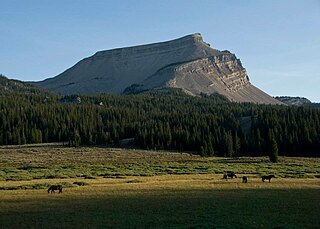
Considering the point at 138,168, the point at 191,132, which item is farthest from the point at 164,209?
the point at 191,132

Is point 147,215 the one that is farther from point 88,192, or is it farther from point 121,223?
point 88,192

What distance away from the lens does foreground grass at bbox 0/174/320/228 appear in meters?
22.5

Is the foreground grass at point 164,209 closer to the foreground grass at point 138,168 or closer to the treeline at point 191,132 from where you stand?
the foreground grass at point 138,168

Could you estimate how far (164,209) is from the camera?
1074 inches

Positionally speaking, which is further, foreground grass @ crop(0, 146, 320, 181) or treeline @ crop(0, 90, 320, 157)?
treeline @ crop(0, 90, 320, 157)

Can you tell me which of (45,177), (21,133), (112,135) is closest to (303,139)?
(112,135)

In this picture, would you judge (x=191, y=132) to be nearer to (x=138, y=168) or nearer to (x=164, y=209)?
(x=138, y=168)

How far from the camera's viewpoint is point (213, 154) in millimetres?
130125

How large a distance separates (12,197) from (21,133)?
145666 mm

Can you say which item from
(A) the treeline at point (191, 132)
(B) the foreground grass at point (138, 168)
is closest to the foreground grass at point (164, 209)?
(B) the foreground grass at point (138, 168)

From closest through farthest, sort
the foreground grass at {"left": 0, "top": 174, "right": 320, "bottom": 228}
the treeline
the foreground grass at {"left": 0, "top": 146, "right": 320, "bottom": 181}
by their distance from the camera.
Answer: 1. the foreground grass at {"left": 0, "top": 174, "right": 320, "bottom": 228}
2. the foreground grass at {"left": 0, "top": 146, "right": 320, "bottom": 181}
3. the treeline

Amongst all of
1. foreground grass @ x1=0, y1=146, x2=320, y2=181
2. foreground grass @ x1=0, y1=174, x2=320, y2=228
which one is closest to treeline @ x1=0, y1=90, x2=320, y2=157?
foreground grass @ x1=0, y1=146, x2=320, y2=181

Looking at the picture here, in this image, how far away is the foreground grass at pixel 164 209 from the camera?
22.5 meters

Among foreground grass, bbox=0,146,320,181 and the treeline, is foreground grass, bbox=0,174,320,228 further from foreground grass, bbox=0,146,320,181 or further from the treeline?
the treeline
